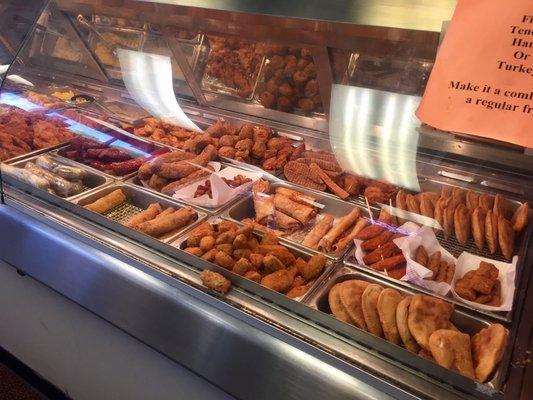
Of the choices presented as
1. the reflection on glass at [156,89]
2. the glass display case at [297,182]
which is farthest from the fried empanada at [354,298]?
the reflection on glass at [156,89]

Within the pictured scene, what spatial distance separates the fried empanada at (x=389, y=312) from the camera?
1.49 metres

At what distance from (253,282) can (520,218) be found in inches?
46.4

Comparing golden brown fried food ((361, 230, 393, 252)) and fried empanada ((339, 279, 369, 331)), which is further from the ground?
golden brown fried food ((361, 230, 393, 252))

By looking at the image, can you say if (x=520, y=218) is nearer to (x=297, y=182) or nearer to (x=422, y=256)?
(x=422, y=256)

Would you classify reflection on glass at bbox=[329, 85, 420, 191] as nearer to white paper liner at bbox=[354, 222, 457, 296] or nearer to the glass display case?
the glass display case

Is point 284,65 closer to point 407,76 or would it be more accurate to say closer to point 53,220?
point 407,76

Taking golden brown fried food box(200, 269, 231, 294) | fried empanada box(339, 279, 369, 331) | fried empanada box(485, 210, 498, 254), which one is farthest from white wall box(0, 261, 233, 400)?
fried empanada box(485, 210, 498, 254)

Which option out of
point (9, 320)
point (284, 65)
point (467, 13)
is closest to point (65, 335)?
point (9, 320)

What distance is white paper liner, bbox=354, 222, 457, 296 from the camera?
66.6 inches

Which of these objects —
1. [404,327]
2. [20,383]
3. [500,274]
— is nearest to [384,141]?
[500,274]

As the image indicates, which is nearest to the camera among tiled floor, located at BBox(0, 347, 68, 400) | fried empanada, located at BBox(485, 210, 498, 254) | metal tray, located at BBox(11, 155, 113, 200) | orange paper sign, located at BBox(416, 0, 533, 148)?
orange paper sign, located at BBox(416, 0, 533, 148)

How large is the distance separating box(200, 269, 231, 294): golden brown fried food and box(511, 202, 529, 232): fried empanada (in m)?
1.24

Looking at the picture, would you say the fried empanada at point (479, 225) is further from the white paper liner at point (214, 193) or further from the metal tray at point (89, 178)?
the metal tray at point (89, 178)

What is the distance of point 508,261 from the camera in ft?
6.08
